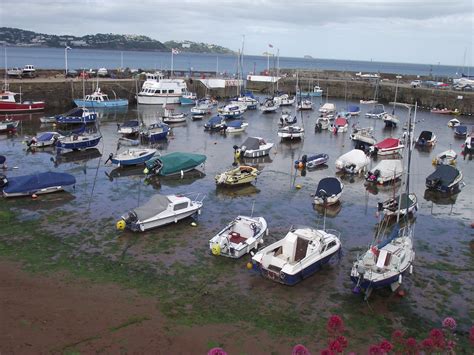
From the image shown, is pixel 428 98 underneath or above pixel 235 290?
above

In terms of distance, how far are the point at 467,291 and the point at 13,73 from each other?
66.9 m

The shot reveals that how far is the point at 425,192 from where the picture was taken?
1179 inches

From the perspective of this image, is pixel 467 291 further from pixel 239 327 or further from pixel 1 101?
Result: pixel 1 101

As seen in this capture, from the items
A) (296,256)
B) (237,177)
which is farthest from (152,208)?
(237,177)

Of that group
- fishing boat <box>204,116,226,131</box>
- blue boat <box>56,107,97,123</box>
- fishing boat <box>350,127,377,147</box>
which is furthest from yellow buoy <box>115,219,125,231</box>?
blue boat <box>56,107,97,123</box>

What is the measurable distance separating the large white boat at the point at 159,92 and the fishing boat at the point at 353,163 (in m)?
40.2

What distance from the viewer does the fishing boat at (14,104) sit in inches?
2032

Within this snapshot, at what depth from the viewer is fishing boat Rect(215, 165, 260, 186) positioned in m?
28.8

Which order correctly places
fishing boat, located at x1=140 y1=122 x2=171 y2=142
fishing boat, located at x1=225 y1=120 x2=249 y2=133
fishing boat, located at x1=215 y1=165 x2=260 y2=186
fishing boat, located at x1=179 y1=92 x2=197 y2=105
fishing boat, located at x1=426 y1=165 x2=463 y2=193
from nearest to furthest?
fishing boat, located at x1=215 y1=165 x2=260 y2=186
fishing boat, located at x1=426 y1=165 x2=463 y2=193
fishing boat, located at x1=140 y1=122 x2=171 y2=142
fishing boat, located at x1=225 y1=120 x2=249 y2=133
fishing boat, located at x1=179 y1=92 x2=197 y2=105

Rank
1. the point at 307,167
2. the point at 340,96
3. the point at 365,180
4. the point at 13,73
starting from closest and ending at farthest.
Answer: the point at 365,180
the point at 307,167
the point at 13,73
the point at 340,96

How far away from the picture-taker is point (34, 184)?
25203mm

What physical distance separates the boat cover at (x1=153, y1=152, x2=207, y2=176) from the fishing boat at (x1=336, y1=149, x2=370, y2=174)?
1044 centimetres

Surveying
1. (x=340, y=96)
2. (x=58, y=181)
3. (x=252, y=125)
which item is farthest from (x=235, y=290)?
(x=340, y=96)

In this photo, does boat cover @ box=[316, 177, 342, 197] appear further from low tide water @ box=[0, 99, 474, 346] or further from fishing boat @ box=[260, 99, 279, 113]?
fishing boat @ box=[260, 99, 279, 113]
